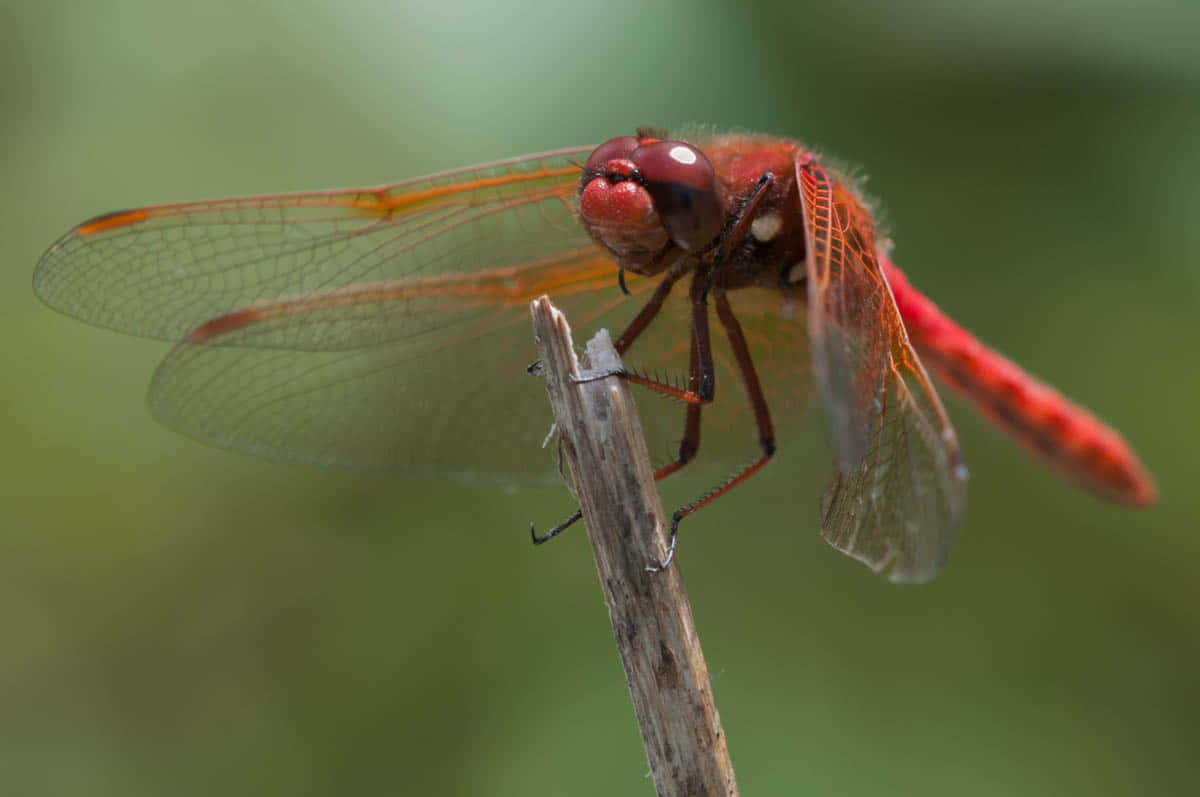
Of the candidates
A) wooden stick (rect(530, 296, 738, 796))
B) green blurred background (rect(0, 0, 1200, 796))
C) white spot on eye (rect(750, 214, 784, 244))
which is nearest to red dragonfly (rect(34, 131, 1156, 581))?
white spot on eye (rect(750, 214, 784, 244))

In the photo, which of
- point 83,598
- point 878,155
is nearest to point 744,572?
point 878,155

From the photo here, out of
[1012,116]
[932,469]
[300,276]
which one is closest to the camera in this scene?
[932,469]

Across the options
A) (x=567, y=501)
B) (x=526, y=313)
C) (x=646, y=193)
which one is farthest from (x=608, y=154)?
(x=567, y=501)

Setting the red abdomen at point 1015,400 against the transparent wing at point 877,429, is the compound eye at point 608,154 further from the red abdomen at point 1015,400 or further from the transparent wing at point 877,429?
the red abdomen at point 1015,400

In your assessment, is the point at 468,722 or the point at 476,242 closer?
the point at 476,242

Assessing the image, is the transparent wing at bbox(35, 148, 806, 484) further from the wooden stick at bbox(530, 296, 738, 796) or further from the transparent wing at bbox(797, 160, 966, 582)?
the wooden stick at bbox(530, 296, 738, 796)

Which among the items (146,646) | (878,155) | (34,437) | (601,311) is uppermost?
(878,155)

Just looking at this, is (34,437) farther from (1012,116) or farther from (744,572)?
(1012,116)
